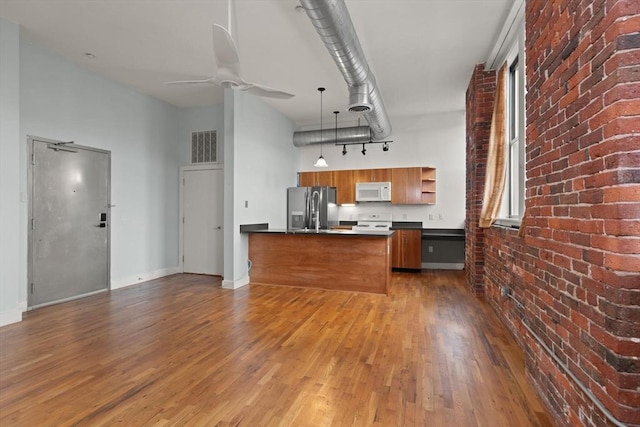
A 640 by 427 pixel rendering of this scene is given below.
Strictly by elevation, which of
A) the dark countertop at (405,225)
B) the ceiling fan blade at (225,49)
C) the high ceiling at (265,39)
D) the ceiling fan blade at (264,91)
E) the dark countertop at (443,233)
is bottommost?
the dark countertop at (443,233)

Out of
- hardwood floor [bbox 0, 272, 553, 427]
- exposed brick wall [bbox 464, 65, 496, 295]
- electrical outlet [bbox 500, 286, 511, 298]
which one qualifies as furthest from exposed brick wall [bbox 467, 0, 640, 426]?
exposed brick wall [bbox 464, 65, 496, 295]

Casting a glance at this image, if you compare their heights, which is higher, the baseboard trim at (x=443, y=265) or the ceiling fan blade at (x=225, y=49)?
the ceiling fan blade at (x=225, y=49)

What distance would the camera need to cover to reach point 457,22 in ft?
11.7

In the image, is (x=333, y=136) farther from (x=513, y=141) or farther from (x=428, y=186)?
(x=513, y=141)

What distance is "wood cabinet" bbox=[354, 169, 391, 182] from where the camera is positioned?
23.4 feet

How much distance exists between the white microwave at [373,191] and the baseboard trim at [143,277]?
408cm

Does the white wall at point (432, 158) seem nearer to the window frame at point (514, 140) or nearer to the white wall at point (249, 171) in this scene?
the white wall at point (249, 171)

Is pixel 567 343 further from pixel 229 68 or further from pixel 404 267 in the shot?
pixel 404 267

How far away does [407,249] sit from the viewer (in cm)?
658

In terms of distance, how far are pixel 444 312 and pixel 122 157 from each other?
542 centimetres

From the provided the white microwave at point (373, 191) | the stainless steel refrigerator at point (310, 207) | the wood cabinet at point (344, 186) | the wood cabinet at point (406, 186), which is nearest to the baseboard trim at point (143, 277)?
the stainless steel refrigerator at point (310, 207)

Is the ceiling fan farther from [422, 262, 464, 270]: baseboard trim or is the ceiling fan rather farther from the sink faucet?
[422, 262, 464, 270]: baseboard trim

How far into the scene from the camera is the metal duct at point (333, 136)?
23.2 feet

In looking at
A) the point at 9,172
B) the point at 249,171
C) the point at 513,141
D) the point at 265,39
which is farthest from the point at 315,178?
the point at 9,172
